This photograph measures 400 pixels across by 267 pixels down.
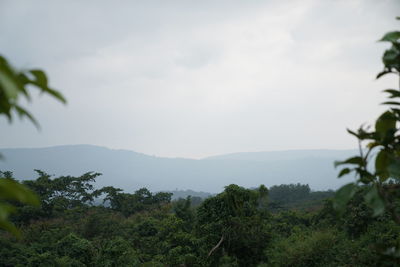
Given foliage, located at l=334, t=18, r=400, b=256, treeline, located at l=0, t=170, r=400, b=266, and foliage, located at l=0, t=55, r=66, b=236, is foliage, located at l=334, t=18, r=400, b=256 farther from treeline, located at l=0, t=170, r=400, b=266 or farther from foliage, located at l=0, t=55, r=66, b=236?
treeline, located at l=0, t=170, r=400, b=266

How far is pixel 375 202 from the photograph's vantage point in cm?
74

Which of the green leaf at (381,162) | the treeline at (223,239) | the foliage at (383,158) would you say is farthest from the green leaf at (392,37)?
the treeline at (223,239)

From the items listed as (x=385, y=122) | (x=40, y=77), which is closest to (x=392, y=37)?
(x=385, y=122)

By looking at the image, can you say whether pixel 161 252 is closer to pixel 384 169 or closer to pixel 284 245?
pixel 284 245

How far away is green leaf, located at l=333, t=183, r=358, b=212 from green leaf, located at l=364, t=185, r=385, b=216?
0.12 ft

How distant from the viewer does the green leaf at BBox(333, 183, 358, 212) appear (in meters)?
0.78

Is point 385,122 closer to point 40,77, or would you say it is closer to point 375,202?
point 375,202

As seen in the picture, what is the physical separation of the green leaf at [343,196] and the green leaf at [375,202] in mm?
36

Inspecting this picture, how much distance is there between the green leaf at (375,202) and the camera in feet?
2.36

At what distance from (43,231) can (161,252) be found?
6.30m

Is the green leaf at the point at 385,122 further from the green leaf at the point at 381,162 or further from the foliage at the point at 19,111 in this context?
the foliage at the point at 19,111

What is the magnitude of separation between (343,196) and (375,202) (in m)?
0.07

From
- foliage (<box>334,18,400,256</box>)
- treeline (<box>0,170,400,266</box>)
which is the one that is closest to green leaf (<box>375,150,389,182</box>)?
foliage (<box>334,18,400,256</box>)

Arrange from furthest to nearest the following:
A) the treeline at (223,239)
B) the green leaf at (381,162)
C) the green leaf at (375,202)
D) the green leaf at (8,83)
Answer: the treeline at (223,239)
the green leaf at (381,162)
the green leaf at (375,202)
the green leaf at (8,83)
